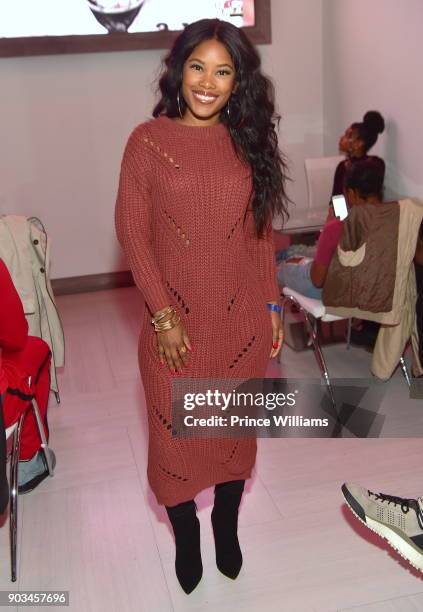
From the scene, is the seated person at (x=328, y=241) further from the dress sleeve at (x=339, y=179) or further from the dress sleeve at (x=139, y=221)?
the dress sleeve at (x=139, y=221)

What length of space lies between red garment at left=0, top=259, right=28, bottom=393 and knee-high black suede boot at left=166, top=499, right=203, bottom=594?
2.16 feet

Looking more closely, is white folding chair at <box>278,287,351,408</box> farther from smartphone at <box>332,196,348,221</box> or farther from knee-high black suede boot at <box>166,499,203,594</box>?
knee-high black suede boot at <box>166,499,203,594</box>

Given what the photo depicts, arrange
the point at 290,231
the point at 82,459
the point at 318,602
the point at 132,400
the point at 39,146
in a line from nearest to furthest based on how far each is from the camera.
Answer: the point at 318,602 → the point at 82,459 → the point at 132,400 → the point at 290,231 → the point at 39,146

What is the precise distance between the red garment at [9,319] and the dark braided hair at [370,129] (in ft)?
8.53

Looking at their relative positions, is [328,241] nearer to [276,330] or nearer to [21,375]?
[276,330]

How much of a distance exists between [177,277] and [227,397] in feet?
1.30

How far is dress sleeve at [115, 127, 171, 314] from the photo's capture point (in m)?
1.59

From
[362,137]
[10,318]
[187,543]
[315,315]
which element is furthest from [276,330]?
[362,137]

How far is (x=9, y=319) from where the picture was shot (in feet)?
6.60

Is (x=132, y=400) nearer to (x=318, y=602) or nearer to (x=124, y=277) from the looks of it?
(x=318, y=602)

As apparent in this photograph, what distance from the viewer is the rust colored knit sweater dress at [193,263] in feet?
5.26

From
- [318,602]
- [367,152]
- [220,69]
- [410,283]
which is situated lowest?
[318,602]

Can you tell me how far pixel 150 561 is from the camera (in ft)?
7.09

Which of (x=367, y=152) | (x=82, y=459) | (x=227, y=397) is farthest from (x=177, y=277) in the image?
(x=367, y=152)
